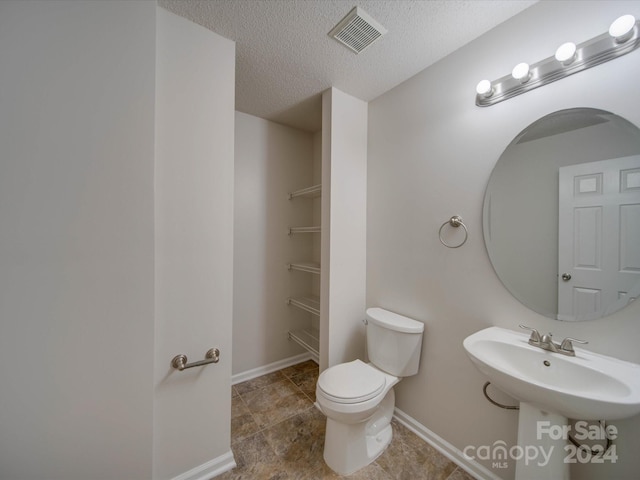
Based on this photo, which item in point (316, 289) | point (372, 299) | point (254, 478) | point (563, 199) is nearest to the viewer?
point (563, 199)

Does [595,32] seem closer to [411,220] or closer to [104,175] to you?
[411,220]

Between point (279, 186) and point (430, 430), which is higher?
point (279, 186)

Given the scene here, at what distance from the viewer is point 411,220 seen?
1613 millimetres

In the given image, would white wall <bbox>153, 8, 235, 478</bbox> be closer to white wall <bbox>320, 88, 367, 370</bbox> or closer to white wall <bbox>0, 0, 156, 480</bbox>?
white wall <bbox>0, 0, 156, 480</bbox>

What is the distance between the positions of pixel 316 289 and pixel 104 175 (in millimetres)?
1960

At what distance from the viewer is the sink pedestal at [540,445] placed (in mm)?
895

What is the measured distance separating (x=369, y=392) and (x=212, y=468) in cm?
95

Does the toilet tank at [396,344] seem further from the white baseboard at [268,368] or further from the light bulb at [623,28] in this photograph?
the light bulb at [623,28]

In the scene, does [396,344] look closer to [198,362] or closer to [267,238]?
[198,362]

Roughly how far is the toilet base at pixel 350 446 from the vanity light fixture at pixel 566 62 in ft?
6.40

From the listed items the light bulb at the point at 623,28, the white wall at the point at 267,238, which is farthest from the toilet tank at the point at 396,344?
the light bulb at the point at 623,28

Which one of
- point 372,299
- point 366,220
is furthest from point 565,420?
point 366,220

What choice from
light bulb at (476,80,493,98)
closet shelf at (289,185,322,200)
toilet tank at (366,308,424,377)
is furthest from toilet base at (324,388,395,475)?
light bulb at (476,80,493,98)

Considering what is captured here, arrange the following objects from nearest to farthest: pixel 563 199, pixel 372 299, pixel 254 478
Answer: pixel 563 199 → pixel 254 478 → pixel 372 299
